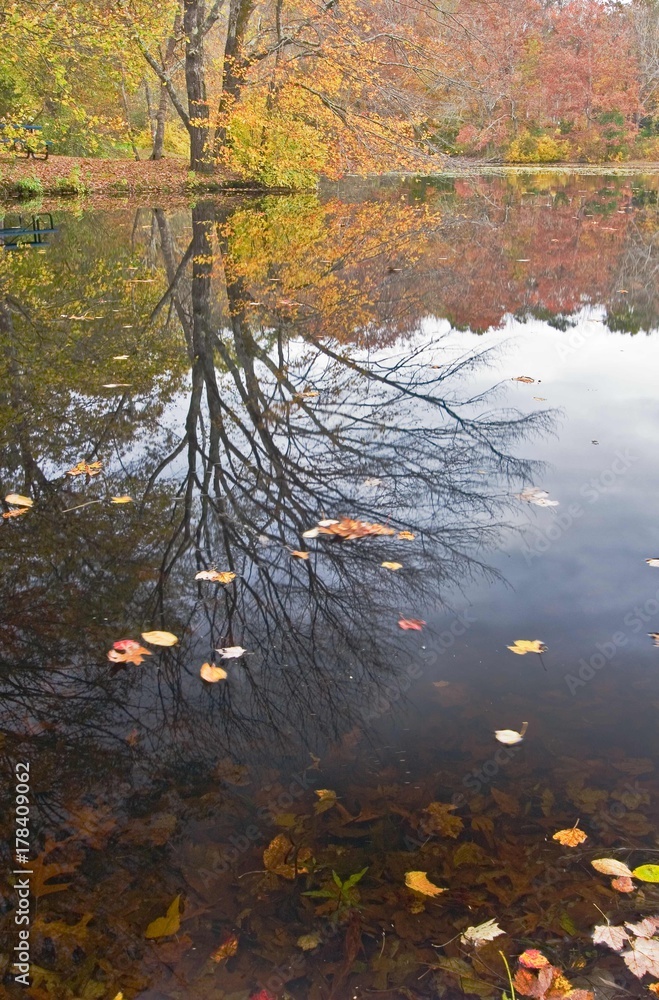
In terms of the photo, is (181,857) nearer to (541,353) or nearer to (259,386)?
(259,386)

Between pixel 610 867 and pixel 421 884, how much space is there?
471mm

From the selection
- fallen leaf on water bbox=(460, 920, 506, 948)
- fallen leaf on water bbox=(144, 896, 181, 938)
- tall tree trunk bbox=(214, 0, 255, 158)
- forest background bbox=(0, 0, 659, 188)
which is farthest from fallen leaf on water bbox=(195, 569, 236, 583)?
tall tree trunk bbox=(214, 0, 255, 158)

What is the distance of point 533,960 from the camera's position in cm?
156

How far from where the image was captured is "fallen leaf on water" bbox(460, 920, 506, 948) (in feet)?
5.26

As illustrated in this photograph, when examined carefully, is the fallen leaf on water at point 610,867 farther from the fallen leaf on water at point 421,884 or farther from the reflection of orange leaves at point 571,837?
the fallen leaf on water at point 421,884

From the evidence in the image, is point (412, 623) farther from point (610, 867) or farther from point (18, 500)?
point (18, 500)

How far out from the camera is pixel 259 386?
17.9 ft

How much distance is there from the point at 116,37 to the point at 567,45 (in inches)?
1667

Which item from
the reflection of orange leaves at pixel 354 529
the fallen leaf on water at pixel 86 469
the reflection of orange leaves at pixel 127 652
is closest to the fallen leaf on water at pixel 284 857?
the reflection of orange leaves at pixel 127 652

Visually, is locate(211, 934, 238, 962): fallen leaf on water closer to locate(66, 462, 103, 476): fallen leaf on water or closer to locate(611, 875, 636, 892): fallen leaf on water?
locate(611, 875, 636, 892): fallen leaf on water

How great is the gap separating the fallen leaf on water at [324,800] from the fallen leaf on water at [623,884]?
0.71 metres

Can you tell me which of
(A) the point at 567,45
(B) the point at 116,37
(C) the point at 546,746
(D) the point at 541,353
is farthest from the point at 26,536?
(A) the point at 567,45

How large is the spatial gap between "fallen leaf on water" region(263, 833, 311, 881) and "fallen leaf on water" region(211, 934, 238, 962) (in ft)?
0.63

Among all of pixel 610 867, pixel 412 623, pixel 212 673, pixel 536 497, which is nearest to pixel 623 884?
pixel 610 867
